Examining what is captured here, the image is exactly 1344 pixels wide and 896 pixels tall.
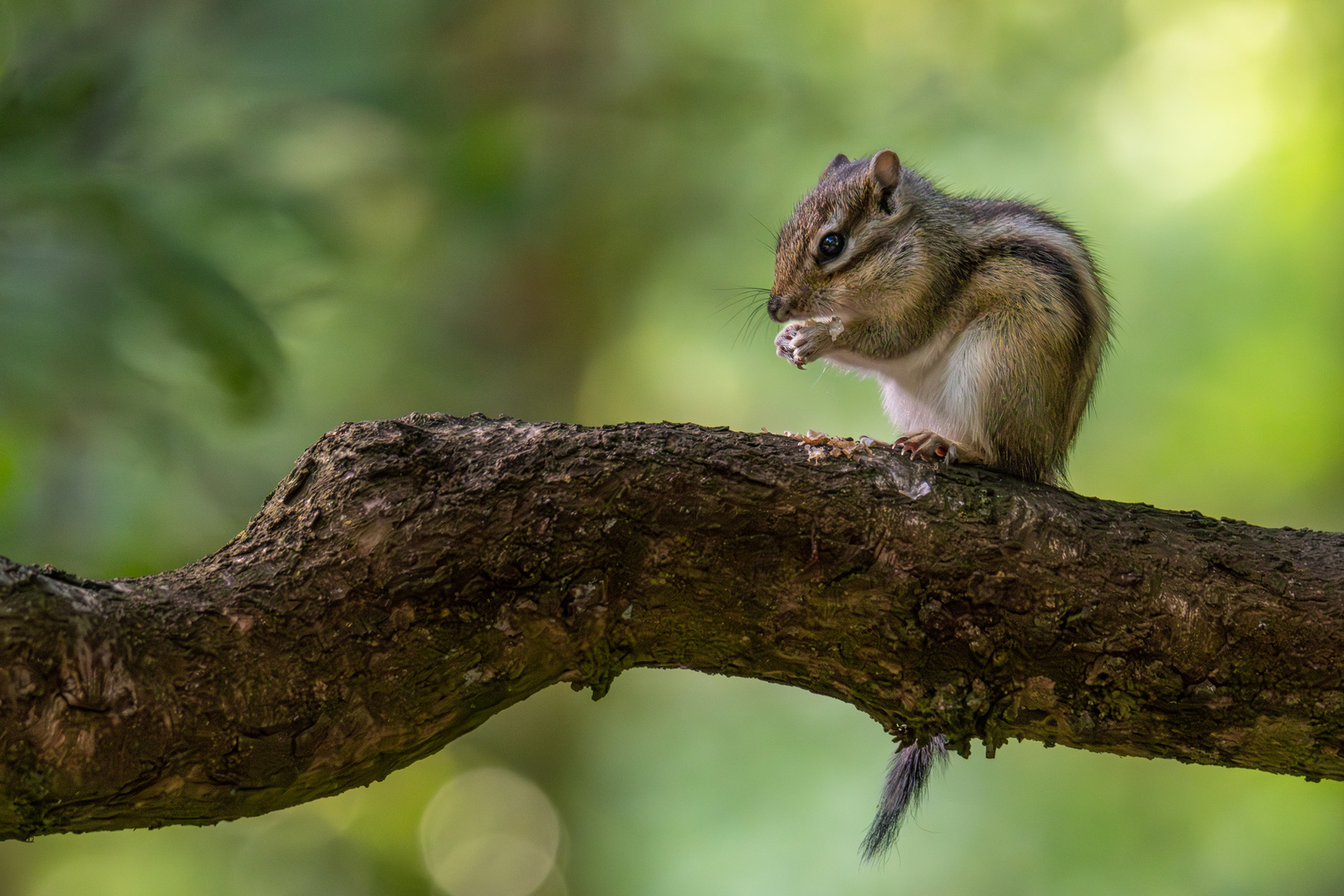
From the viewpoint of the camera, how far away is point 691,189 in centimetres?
592

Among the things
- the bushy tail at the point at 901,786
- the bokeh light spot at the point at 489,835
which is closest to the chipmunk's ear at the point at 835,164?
the bushy tail at the point at 901,786

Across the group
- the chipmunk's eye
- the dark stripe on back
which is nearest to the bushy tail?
the dark stripe on back

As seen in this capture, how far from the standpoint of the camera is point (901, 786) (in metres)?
2.38

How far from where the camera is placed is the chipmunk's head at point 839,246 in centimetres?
293

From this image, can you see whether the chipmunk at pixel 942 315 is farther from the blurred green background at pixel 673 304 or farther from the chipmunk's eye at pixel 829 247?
the blurred green background at pixel 673 304

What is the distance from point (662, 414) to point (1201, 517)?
3663 millimetres

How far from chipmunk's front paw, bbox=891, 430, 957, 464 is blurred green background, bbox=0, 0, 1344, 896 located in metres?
1.14

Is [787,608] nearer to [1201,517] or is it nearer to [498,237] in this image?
[1201,517]

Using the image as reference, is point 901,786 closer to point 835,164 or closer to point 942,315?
point 942,315

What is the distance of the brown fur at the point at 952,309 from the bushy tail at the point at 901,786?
0.66 metres

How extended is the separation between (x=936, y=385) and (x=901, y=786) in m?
1.02

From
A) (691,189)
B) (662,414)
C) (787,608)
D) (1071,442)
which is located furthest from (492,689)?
(691,189)

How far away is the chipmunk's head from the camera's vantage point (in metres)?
2.93

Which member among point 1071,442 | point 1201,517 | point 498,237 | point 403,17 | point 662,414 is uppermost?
point 403,17
